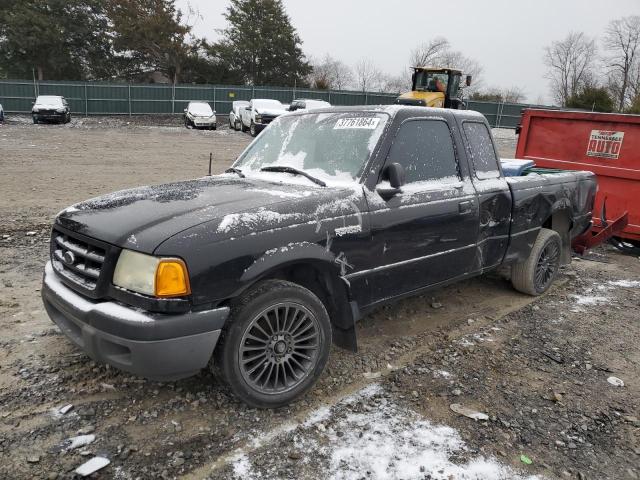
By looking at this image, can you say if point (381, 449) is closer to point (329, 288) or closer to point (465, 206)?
point (329, 288)

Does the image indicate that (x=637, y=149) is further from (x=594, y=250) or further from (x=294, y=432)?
(x=294, y=432)

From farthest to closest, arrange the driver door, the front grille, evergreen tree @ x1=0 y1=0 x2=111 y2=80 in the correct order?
1. evergreen tree @ x1=0 y1=0 x2=111 y2=80
2. the driver door
3. the front grille

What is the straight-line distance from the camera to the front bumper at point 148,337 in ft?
8.33

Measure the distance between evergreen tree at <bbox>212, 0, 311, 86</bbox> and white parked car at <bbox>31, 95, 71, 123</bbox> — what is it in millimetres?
19623

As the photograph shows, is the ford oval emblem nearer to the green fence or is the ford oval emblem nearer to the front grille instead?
the front grille

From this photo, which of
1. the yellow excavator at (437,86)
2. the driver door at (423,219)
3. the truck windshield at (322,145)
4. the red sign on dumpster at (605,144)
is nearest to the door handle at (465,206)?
the driver door at (423,219)

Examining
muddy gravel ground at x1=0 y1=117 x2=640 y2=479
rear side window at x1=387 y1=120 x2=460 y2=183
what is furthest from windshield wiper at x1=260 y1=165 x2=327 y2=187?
muddy gravel ground at x1=0 y1=117 x2=640 y2=479

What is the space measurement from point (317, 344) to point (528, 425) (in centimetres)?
137

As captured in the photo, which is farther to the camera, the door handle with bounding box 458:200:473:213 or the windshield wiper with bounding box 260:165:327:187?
the door handle with bounding box 458:200:473:213

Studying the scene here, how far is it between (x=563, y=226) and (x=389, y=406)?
11.6 feet

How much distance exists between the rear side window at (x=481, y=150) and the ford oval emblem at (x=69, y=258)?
10.4ft

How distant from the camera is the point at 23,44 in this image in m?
37.0

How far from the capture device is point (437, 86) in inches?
874

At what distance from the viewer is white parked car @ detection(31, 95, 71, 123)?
26.1 m
